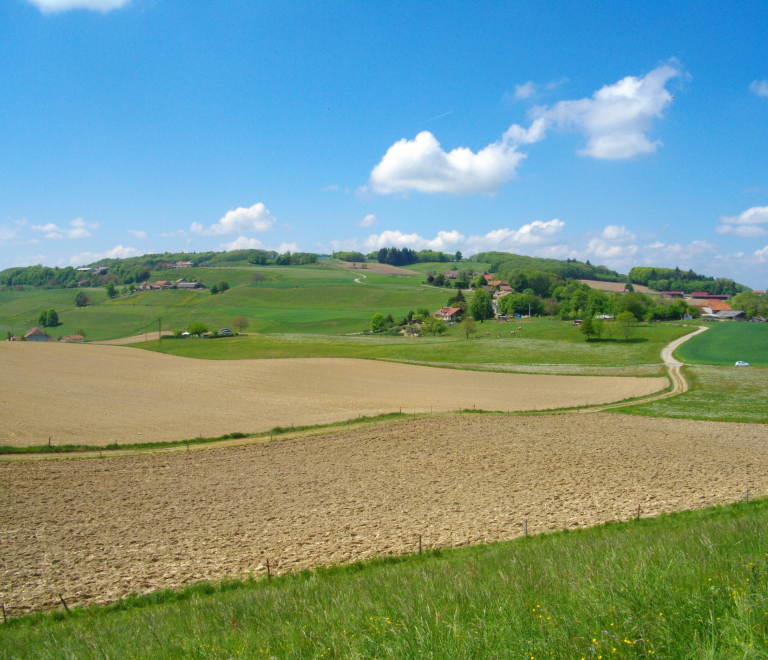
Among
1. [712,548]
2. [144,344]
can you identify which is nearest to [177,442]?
[712,548]

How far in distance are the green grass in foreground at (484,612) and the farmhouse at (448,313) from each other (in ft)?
365

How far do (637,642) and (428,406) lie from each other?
33619 mm

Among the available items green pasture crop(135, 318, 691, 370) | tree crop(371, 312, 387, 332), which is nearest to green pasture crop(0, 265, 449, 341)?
tree crop(371, 312, 387, 332)

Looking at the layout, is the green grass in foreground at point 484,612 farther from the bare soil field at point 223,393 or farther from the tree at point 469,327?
the tree at point 469,327

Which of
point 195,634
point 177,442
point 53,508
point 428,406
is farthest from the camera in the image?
point 428,406

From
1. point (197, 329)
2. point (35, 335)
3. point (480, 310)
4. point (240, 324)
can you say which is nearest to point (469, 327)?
point (480, 310)

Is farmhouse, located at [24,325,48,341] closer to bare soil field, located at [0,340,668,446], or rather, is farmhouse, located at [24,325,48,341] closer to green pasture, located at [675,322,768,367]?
bare soil field, located at [0,340,668,446]

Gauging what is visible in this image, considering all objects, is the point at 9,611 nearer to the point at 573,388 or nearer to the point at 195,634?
the point at 195,634

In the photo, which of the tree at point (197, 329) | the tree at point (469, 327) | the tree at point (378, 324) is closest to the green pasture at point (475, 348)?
the tree at point (469, 327)

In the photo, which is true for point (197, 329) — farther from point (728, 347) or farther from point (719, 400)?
point (728, 347)

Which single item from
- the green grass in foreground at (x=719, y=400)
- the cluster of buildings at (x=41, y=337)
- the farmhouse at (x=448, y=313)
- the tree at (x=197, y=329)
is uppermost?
the farmhouse at (x=448, y=313)

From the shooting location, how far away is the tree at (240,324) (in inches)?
4235

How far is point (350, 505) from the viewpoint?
18.3 metres

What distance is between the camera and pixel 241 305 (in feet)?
454
